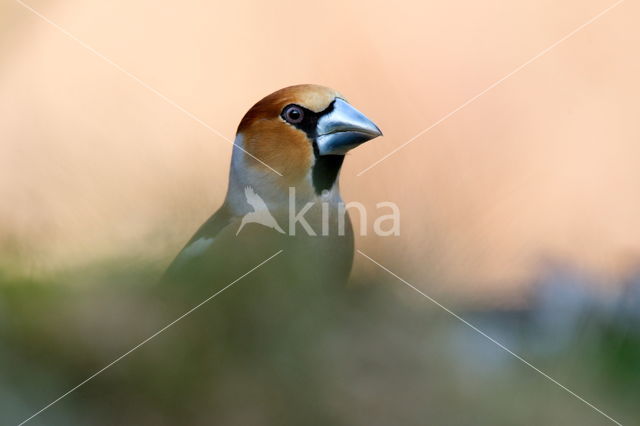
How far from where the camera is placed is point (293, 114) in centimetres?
122

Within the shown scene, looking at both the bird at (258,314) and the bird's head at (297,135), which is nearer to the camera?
the bird at (258,314)

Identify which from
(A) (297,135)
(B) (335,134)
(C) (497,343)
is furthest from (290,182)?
(C) (497,343)

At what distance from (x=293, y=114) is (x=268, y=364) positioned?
3.52 feet

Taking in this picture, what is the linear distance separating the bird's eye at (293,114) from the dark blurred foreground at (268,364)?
3.38 ft

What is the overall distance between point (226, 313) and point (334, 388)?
0.11ft

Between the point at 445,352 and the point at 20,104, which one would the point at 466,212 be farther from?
the point at 20,104

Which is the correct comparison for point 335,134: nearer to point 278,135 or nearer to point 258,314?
point 278,135

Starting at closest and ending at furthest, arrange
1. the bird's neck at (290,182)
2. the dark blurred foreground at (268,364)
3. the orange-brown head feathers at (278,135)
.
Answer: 1. the dark blurred foreground at (268,364)
2. the bird's neck at (290,182)
3. the orange-brown head feathers at (278,135)

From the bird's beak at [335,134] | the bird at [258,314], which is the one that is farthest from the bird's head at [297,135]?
the bird at [258,314]

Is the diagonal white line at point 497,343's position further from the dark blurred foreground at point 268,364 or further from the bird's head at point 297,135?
the bird's head at point 297,135

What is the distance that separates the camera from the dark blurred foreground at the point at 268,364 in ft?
0.56

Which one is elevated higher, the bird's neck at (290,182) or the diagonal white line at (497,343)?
the diagonal white line at (497,343)

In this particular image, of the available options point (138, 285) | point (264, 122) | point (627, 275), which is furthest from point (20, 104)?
point (264, 122)

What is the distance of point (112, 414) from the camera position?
0.56 feet
